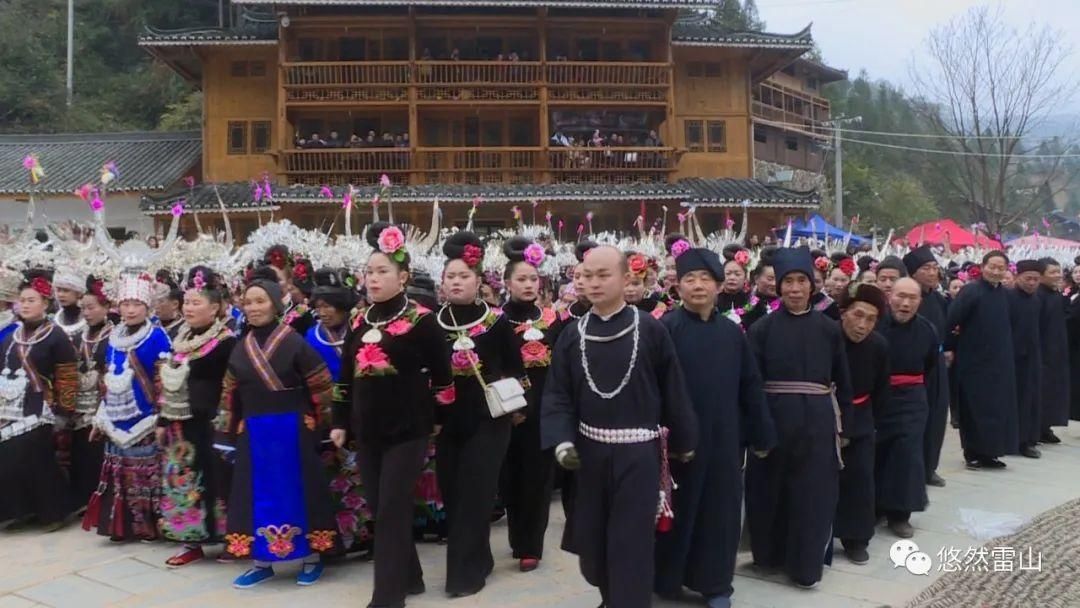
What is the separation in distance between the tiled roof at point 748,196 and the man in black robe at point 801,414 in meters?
17.7

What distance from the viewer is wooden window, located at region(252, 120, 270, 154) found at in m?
23.8

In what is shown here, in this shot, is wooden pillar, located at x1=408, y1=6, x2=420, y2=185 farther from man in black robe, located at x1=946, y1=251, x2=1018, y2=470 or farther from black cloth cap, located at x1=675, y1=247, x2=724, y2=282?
black cloth cap, located at x1=675, y1=247, x2=724, y2=282

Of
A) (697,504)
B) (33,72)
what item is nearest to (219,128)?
(33,72)

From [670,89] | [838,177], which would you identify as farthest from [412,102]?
[838,177]

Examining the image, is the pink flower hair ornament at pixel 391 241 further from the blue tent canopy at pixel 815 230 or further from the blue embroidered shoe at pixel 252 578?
the blue tent canopy at pixel 815 230

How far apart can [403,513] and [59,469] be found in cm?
326

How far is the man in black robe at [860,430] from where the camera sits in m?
5.23

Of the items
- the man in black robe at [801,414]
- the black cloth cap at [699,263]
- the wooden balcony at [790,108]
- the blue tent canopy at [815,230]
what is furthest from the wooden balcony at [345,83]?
the black cloth cap at [699,263]

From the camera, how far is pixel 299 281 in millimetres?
6859

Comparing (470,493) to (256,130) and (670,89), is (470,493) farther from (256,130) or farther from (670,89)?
(256,130)

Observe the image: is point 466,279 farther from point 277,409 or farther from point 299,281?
point 299,281

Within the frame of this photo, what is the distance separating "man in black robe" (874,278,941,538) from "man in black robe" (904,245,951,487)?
543 mm

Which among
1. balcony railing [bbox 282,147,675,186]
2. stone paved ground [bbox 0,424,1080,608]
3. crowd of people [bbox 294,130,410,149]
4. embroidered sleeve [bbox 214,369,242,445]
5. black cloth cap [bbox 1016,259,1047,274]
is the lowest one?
stone paved ground [bbox 0,424,1080,608]

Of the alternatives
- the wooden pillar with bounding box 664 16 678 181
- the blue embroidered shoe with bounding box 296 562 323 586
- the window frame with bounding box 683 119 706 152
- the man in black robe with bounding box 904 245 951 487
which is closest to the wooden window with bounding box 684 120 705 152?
the window frame with bounding box 683 119 706 152
